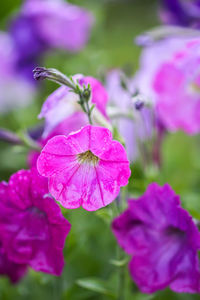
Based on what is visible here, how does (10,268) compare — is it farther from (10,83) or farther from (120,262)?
(10,83)

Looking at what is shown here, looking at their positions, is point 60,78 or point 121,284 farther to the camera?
point 121,284

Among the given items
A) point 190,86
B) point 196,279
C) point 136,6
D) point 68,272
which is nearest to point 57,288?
point 68,272

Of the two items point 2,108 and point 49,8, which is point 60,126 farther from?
point 2,108

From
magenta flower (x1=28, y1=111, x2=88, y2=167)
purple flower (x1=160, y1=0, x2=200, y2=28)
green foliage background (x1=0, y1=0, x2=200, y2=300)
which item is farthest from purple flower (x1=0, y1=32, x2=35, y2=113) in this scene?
magenta flower (x1=28, y1=111, x2=88, y2=167)

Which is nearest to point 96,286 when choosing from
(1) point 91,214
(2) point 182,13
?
(1) point 91,214

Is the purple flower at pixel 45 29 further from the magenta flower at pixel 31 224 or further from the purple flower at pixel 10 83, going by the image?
the magenta flower at pixel 31 224

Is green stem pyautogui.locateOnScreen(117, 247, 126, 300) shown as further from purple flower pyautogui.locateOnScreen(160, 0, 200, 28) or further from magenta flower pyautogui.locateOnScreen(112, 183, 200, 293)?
purple flower pyautogui.locateOnScreen(160, 0, 200, 28)

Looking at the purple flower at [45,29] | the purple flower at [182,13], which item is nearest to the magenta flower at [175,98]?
the purple flower at [182,13]
